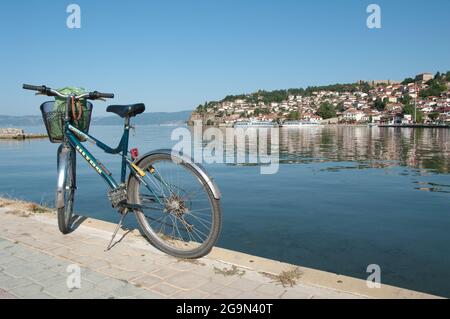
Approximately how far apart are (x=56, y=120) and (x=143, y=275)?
2361 mm

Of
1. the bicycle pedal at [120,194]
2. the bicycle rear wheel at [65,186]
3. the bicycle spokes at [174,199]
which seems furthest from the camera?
the bicycle rear wheel at [65,186]

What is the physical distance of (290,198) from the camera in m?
9.84

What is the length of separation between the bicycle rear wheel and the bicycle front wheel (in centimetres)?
94

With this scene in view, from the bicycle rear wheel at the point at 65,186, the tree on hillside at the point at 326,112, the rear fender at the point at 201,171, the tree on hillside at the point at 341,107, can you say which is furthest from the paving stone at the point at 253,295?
the tree on hillside at the point at 341,107

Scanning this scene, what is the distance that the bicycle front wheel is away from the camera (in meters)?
3.67

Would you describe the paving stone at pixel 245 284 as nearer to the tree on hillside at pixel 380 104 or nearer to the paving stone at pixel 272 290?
the paving stone at pixel 272 290

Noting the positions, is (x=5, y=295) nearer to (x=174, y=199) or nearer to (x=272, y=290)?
A: (x=174, y=199)

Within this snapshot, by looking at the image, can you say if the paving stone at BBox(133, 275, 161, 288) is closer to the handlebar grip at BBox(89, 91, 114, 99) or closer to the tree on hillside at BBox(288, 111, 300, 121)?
the handlebar grip at BBox(89, 91, 114, 99)

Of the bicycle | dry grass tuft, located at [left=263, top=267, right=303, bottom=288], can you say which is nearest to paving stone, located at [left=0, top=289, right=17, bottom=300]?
the bicycle

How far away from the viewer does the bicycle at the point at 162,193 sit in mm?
3682

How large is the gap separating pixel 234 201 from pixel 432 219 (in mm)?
4160

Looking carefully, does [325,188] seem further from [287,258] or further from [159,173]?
[159,173]

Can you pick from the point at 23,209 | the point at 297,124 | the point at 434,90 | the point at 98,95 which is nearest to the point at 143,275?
the point at 98,95

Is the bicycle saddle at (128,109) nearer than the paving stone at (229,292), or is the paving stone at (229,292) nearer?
the paving stone at (229,292)
